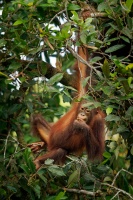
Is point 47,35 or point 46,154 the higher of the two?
point 47,35

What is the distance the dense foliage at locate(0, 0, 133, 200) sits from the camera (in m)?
3.27

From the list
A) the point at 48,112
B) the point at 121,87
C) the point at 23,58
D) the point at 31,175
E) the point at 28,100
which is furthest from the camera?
the point at 48,112

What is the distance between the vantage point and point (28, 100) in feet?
13.7

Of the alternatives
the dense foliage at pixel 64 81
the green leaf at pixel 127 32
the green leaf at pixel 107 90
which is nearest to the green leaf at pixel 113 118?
the dense foliage at pixel 64 81

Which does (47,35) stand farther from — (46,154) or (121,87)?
(46,154)

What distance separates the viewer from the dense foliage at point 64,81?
10.7 ft

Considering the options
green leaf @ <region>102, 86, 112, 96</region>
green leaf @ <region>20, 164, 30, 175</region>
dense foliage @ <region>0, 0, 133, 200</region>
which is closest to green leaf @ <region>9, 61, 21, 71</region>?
dense foliage @ <region>0, 0, 133, 200</region>

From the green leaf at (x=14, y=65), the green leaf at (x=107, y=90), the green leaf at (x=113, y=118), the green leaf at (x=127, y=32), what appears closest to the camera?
the green leaf at (x=107, y=90)

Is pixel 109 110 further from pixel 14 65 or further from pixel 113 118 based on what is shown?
pixel 14 65

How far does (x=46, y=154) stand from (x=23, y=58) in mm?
766

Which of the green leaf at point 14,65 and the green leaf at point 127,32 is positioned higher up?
the green leaf at point 127,32

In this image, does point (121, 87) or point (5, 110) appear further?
point (5, 110)

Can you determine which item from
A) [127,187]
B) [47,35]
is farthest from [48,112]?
[47,35]

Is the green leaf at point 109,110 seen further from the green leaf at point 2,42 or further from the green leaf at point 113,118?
the green leaf at point 2,42
